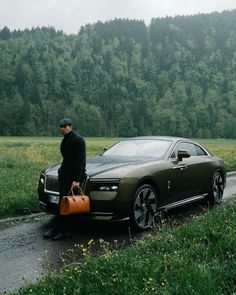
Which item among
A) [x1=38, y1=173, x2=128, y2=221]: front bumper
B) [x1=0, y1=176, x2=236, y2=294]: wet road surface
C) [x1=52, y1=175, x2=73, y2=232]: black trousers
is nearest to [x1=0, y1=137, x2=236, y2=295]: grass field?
[x1=0, y1=176, x2=236, y2=294]: wet road surface

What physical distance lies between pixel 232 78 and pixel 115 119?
40.4m

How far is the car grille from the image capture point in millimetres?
7578

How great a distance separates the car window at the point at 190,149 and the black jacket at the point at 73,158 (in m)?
2.43

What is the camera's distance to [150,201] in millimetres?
7793

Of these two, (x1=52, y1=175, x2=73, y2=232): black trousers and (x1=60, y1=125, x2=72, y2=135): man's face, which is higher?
(x1=60, y1=125, x2=72, y2=135): man's face

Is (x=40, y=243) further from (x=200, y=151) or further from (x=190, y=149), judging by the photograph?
(x=200, y=151)

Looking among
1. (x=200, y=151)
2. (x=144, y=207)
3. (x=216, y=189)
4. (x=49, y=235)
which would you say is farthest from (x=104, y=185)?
(x=216, y=189)

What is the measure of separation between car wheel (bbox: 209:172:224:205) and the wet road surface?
947 millimetres

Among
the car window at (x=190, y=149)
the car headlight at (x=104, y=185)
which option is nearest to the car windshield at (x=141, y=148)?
the car window at (x=190, y=149)

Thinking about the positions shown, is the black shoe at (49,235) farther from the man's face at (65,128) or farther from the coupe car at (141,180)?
the man's face at (65,128)

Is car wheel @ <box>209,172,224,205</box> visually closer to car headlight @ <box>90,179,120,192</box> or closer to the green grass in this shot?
car headlight @ <box>90,179,120,192</box>

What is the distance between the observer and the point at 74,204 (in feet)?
21.9

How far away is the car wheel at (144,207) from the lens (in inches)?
294

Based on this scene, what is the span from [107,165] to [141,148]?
55.7 inches
